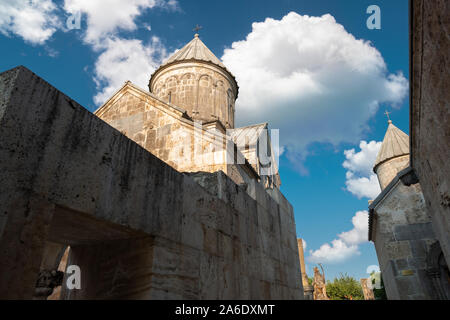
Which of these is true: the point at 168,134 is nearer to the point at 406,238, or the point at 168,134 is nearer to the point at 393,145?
the point at 406,238

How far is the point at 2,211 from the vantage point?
58.6 inches

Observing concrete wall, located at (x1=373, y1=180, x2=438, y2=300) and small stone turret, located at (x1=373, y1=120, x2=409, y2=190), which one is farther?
small stone turret, located at (x1=373, y1=120, x2=409, y2=190)

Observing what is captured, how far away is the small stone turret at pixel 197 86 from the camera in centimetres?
1348

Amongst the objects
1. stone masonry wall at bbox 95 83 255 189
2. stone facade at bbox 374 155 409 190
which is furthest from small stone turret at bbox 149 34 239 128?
stone facade at bbox 374 155 409 190

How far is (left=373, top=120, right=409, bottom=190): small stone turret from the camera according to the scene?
21578 mm

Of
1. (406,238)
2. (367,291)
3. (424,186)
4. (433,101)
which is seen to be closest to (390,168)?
(367,291)

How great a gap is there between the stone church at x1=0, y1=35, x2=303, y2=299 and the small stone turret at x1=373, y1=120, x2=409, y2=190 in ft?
67.3

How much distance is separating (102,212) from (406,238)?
7.80m

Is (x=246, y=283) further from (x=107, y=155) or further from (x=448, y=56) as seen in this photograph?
(x=448, y=56)

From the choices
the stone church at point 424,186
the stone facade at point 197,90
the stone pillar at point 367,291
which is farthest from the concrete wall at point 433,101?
the stone pillar at point 367,291

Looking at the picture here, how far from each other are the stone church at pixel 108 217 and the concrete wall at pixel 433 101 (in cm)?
270

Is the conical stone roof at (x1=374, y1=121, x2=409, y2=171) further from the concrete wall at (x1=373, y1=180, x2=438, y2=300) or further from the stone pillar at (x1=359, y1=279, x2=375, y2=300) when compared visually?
the concrete wall at (x1=373, y1=180, x2=438, y2=300)

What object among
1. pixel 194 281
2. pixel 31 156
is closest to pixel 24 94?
pixel 31 156

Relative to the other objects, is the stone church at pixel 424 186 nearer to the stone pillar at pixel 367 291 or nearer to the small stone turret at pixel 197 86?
the small stone turret at pixel 197 86
